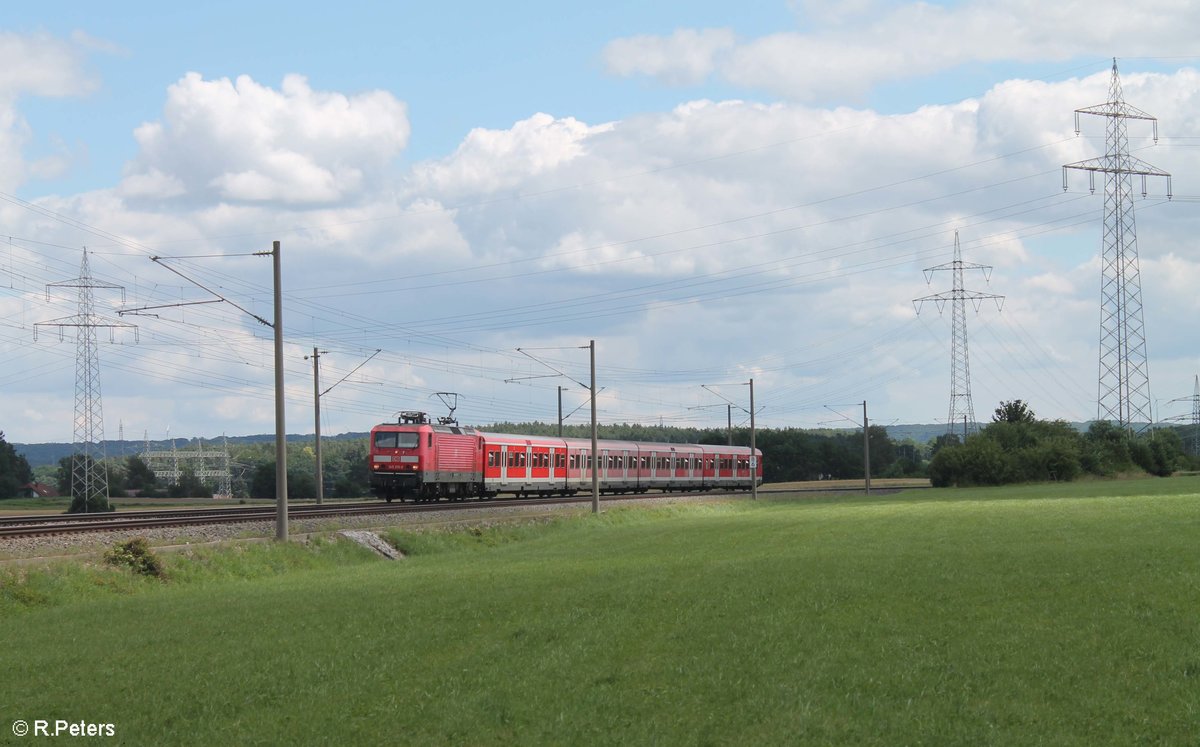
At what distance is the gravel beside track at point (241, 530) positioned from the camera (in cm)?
3022

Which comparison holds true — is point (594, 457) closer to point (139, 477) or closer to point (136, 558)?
point (136, 558)

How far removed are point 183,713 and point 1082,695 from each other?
29.3 feet

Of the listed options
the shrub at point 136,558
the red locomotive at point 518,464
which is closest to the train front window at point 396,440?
the red locomotive at point 518,464

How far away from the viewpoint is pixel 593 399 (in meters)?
57.0

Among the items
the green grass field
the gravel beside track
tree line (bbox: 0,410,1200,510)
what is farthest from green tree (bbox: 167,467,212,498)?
the green grass field

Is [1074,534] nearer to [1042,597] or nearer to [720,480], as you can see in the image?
[1042,597]

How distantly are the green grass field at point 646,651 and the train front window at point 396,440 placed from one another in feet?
94.7

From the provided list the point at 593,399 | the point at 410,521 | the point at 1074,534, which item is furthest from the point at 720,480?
the point at 1074,534

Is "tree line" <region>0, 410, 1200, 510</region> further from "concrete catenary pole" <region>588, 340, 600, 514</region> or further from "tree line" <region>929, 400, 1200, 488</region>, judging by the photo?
"concrete catenary pole" <region>588, 340, 600, 514</region>

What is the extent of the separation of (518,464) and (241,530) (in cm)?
3225

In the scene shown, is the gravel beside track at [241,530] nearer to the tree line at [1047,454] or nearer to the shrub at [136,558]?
the shrub at [136,558]

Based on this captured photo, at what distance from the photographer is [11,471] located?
358 feet

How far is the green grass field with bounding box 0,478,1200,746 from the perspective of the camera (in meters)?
12.1

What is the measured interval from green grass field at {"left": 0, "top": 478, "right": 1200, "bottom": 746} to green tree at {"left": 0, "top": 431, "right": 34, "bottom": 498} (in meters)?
85.7
